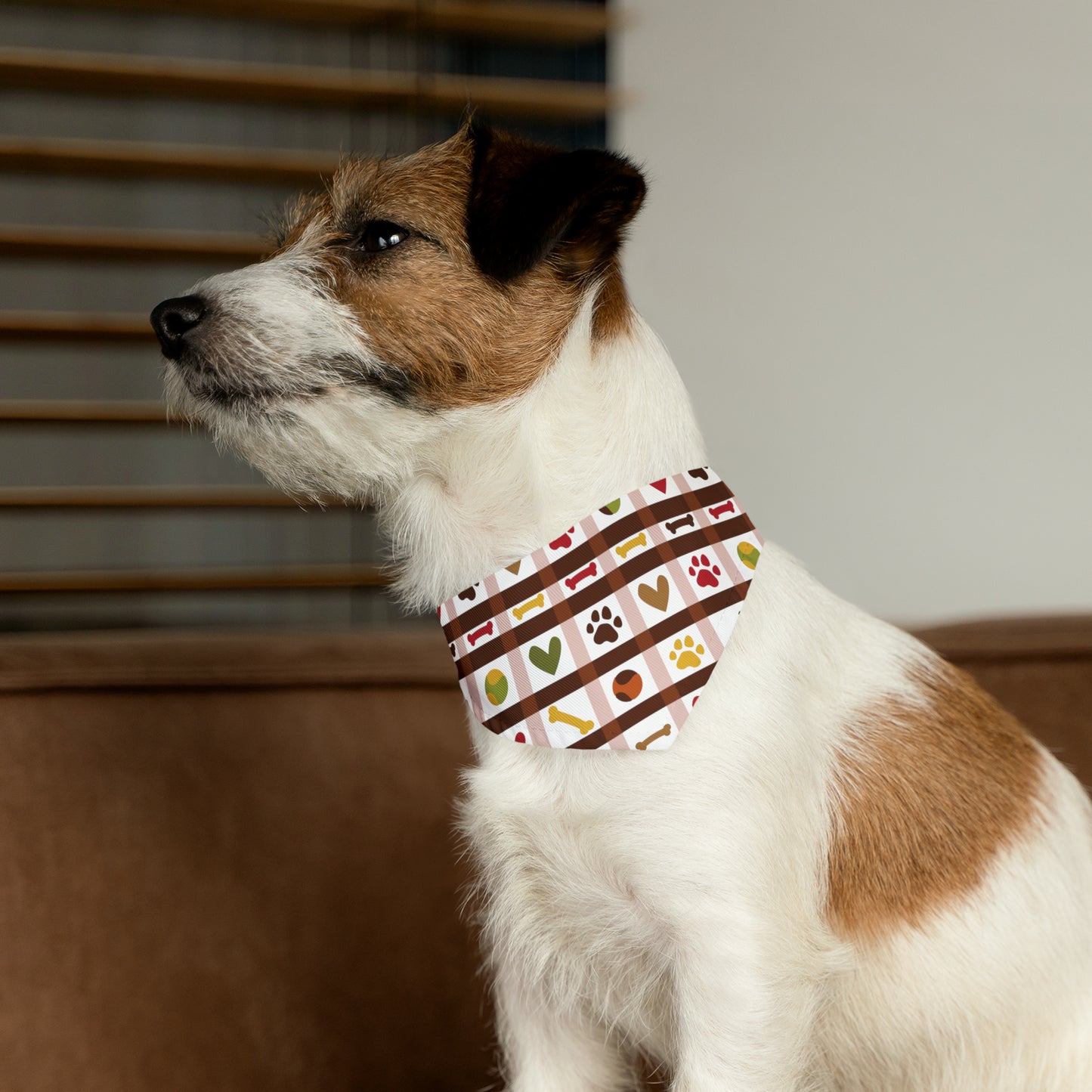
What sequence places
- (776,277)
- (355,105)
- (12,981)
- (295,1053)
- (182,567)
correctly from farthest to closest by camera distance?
(182,567) < (355,105) < (776,277) < (295,1053) < (12,981)

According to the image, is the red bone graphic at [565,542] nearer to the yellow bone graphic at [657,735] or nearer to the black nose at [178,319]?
the yellow bone graphic at [657,735]

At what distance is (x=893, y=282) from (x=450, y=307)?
5.11 feet

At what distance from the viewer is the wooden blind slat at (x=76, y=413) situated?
400cm

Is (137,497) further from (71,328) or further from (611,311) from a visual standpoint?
(611,311)

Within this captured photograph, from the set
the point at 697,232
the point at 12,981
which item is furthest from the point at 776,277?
the point at 12,981

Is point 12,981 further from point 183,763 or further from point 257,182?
point 257,182

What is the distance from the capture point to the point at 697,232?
2.99 m

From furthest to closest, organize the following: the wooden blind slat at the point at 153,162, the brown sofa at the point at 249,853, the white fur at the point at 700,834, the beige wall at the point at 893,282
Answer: the wooden blind slat at the point at 153,162
the beige wall at the point at 893,282
the brown sofa at the point at 249,853
the white fur at the point at 700,834

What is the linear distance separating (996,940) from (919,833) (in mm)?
122

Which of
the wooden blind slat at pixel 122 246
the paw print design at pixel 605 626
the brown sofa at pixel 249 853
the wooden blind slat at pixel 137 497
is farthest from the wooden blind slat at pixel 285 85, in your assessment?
the paw print design at pixel 605 626

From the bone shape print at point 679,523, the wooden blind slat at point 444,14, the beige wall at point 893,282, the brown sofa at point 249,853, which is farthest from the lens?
the wooden blind slat at point 444,14

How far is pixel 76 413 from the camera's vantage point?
13.2 feet

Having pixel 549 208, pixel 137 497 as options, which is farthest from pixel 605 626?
pixel 137 497

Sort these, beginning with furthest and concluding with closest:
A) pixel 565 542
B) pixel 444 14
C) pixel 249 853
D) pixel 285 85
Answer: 1. pixel 285 85
2. pixel 444 14
3. pixel 249 853
4. pixel 565 542
